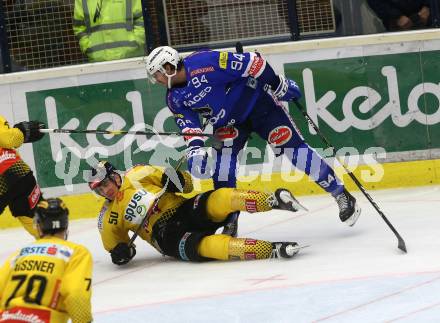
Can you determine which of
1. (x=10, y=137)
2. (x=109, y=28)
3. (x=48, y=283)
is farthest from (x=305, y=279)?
(x=109, y=28)

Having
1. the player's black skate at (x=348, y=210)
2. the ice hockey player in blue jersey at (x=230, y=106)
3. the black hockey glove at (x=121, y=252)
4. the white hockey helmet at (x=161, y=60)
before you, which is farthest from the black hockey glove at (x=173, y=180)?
the player's black skate at (x=348, y=210)

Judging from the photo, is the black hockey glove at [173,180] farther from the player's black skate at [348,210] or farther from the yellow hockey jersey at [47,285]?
the yellow hockey jersey at [47,285]

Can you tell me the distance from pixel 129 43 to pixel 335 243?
273 cm

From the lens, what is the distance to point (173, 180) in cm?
655

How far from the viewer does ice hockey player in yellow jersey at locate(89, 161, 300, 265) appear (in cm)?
623

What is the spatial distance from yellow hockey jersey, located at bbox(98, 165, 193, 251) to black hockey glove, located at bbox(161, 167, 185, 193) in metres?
0.04

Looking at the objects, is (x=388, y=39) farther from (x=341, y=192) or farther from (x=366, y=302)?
(x=366, y=302)

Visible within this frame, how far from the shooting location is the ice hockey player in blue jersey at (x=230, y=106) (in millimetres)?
6543

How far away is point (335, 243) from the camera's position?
661cm

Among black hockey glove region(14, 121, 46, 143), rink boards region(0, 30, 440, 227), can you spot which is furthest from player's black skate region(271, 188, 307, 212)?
rink boards region(0, 30, 440, 227)

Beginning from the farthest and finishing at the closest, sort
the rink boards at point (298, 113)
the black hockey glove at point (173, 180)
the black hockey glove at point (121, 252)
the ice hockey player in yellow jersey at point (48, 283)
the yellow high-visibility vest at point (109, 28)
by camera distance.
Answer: the yellow high-visibility vest at point (109, 28) → the rink boards at point (298, 113) → the black hockey glove at point (173, 180) → the black hockey glove at point (121, 252) → the ice hockey player in yellow jersey at point (48, 283)

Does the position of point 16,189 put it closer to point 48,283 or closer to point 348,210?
point 348,210

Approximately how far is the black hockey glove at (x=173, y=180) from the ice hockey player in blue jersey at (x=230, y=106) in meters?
0.12

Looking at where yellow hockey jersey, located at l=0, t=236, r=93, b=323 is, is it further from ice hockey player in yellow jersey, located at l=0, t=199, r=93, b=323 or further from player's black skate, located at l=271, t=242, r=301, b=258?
player's black skate, located at l=271, t=242, r=301, b=258
